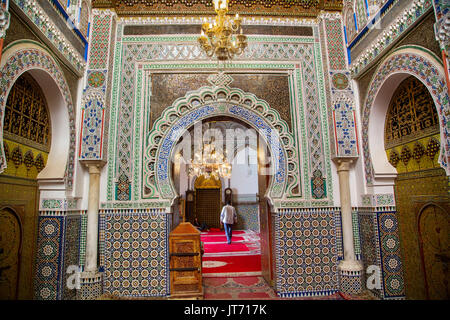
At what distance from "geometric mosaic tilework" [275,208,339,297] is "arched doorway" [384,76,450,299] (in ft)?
2.47

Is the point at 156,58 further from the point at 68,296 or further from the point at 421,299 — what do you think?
the point at 421,299

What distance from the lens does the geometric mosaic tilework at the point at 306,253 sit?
143 inches

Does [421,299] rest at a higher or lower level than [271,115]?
lower

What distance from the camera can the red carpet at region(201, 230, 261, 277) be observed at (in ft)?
15.7

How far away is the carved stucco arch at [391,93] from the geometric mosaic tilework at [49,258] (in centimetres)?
407

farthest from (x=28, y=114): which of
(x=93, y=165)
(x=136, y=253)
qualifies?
(x=136, y=253)

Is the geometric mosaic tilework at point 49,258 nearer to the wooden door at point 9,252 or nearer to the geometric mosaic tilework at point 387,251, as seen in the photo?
the wooden door at point 9,252

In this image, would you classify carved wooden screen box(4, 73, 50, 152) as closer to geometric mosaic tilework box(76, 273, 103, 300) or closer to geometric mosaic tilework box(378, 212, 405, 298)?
geometric mosaic tilework box(76, 273, 103, 300)

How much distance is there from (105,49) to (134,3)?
3.01 feet

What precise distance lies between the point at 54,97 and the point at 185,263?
278 cm

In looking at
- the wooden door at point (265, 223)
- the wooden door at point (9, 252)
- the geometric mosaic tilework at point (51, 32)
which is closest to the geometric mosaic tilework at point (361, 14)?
the wooden door at point (265, 223)

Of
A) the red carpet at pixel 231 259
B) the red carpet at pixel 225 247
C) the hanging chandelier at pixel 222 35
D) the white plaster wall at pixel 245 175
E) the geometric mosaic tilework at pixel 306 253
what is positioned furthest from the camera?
the white plaster wall at pixel 245 175

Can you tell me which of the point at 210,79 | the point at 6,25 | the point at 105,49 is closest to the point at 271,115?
the point at 210,79
